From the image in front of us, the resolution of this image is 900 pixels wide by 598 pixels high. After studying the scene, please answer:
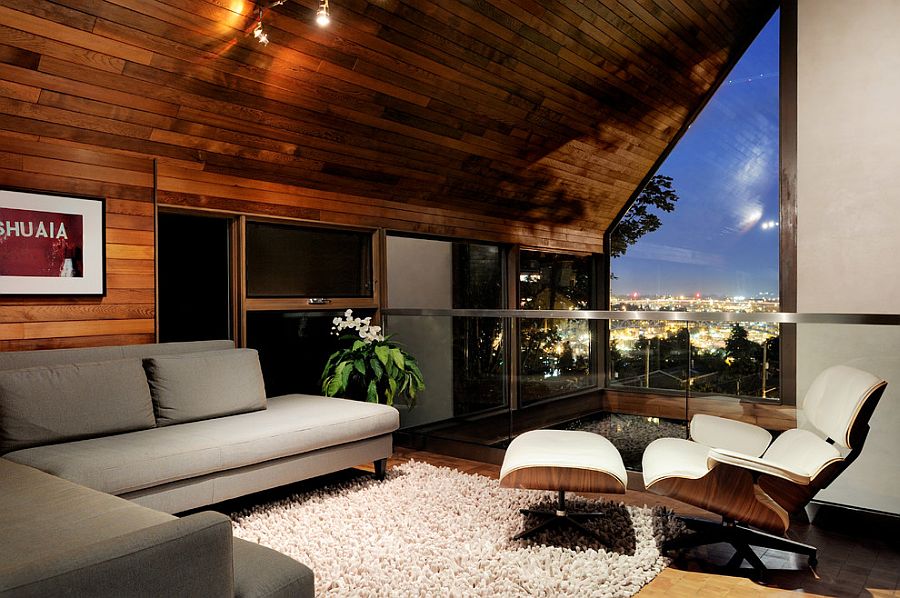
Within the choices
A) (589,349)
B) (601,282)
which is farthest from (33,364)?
(601,282)

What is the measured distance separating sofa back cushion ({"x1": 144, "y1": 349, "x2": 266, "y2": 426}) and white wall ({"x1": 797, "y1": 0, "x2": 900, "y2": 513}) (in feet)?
12.3

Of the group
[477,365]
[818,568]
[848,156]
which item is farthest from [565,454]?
[848,156]

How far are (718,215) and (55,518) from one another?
593 cm

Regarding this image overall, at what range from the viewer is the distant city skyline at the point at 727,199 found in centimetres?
591

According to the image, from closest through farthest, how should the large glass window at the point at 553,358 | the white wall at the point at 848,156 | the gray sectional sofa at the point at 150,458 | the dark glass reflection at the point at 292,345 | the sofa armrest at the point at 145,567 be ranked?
the sofa armrest at the point at 145,567, the gray sectional sofa at the point at 150,458, the large glass window at the point at 553,358, the white wall at the point at 848,156, the dark glass reflection at the point at 292,345

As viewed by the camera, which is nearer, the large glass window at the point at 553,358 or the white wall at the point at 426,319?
the large glass window at the point at 553,358

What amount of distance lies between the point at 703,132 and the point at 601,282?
6.08 feet

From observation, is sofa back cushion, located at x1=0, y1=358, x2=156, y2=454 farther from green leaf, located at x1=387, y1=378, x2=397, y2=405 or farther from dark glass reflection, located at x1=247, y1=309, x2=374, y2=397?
green leaf, located at x1=387, y1=378, x2=397, y2=405

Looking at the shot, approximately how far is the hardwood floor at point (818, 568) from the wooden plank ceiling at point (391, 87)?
304 centimetres

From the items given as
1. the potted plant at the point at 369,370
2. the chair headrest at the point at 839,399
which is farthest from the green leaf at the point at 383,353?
the chair headrest at the point at 839,399

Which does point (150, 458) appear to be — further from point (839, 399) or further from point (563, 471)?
point (839, 399)

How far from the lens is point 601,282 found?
7.36 m

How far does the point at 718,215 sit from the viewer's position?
636 centimetres

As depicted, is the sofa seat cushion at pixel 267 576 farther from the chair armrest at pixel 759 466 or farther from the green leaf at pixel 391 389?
the green leaf at pixel 391 389
